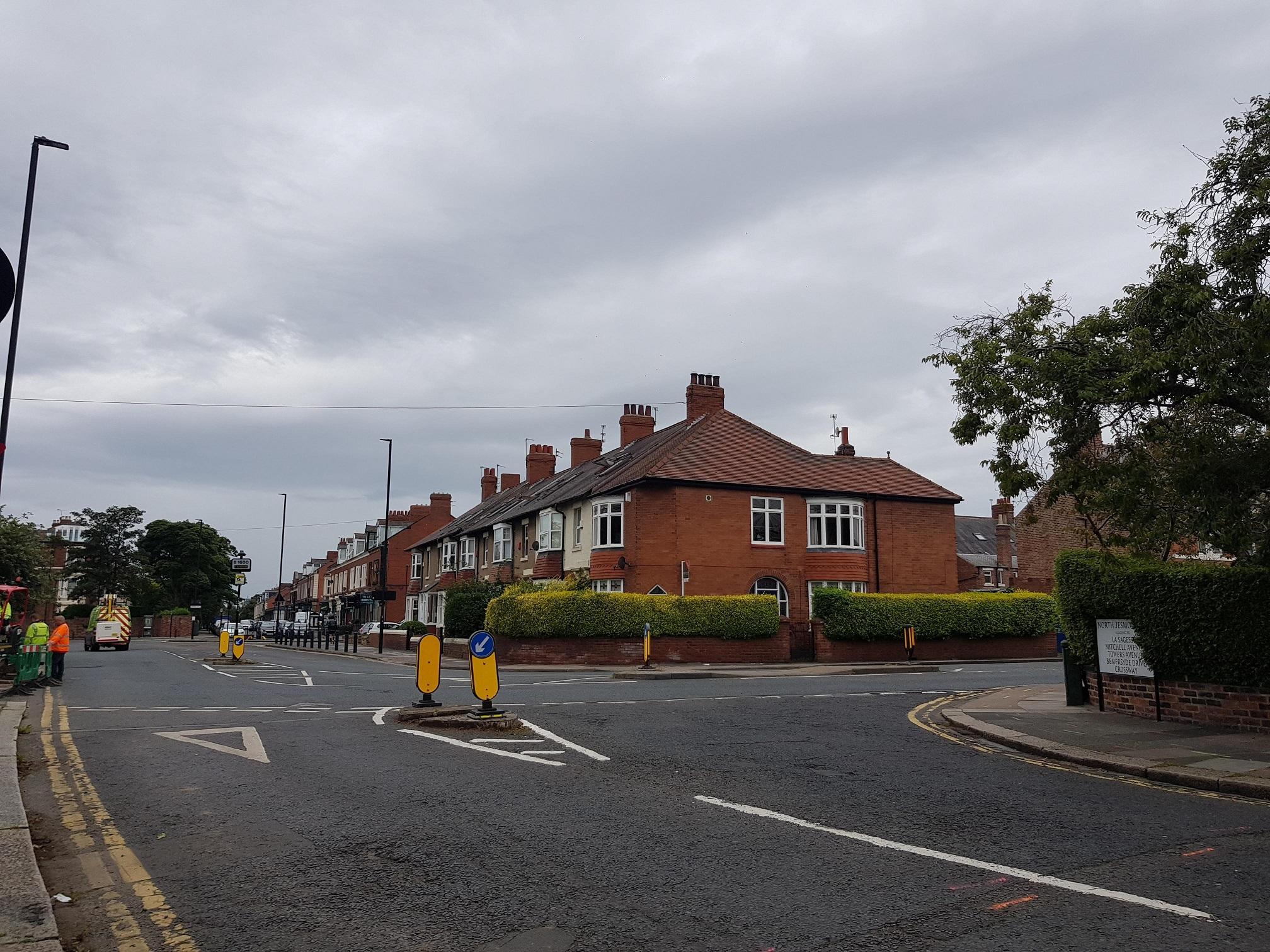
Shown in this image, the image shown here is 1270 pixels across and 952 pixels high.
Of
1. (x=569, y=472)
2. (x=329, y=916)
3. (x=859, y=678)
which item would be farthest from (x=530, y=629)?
(x=329, y=916)

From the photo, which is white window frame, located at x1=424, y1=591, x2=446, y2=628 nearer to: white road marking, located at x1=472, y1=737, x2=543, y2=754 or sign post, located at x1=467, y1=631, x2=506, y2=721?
sign post, located at x1=467, y1=631, x2=506, y2=721

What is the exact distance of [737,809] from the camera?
24.2ft

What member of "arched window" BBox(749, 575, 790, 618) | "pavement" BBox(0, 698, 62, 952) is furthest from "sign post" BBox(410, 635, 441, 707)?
"arched window" BBox(749, 575, 790, 618)

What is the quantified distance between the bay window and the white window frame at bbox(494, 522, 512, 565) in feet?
38.0

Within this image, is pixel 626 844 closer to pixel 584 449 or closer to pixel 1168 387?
pixel 1168 387

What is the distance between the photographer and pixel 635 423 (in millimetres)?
48406

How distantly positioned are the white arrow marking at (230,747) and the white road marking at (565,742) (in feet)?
10.6

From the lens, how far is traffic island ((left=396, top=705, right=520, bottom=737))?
12102 mm

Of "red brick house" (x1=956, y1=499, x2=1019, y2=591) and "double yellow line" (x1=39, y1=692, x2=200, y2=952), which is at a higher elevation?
"red brick house" (x1=956, y1=499, x2=1019, y2=591)

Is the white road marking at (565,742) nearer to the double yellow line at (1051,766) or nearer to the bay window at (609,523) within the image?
the double yellow line at (1051,766)

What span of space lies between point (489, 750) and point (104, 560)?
280 feet

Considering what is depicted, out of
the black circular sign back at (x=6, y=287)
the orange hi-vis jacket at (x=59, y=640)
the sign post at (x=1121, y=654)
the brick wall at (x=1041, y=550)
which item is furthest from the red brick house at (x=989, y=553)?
the black circular sign back at (x=6, y=287)

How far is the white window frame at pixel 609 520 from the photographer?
36.8 meters

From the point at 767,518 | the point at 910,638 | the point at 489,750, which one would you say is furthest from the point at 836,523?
the point at 489,750
